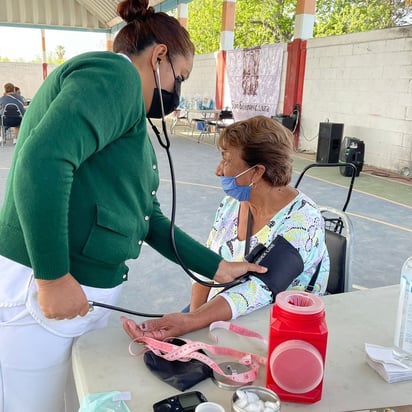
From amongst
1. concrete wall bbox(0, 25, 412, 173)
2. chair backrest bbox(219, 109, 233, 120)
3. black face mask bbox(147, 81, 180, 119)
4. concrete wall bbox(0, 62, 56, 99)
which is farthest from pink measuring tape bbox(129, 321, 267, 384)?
concrete wall bbox(0, 62, 56, 99)

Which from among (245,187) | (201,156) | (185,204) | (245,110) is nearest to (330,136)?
(201,156)

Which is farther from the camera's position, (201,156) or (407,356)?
(201,156)

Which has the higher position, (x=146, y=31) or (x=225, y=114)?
(x=146, y=31)

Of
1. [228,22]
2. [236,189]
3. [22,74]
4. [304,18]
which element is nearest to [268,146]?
[236,189]

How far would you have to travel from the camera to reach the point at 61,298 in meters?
0.90

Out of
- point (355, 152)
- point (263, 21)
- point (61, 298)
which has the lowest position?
point (355, 152)

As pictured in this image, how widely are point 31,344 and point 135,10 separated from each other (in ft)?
2.65

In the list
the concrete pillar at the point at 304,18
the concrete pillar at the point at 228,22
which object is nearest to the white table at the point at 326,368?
the concrete pillar at the point at 304,18

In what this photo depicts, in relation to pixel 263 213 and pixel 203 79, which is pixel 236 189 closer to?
pixel 263 213

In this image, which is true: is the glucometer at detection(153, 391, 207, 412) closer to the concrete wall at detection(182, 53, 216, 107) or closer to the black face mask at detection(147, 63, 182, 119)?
the black face mask at detection(147, 63, 182, 119)

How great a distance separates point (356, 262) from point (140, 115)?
2.77m

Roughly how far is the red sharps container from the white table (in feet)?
0.10

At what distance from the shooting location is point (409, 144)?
6.61 meters

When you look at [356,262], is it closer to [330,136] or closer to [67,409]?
[67,409]
